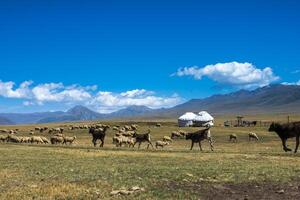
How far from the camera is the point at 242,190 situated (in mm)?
19547

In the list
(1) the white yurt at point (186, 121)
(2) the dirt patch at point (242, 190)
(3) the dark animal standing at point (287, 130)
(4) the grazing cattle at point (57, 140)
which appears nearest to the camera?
(2) the dirt patch at point (242, 190)

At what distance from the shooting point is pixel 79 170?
25219mm

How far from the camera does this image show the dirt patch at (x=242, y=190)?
729 inches

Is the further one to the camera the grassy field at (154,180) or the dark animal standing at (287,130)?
the dark animal standing at (287,130)

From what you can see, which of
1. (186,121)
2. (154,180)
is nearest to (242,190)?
(154,180)

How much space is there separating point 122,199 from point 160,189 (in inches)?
84.8

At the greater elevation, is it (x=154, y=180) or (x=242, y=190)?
(x=154, y=180)

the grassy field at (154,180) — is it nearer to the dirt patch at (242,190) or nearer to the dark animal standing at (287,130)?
the dirt patch at (242,190)

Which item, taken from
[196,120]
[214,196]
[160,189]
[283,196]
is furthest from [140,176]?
[196,120]

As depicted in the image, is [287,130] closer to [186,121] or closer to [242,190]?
[242,190]

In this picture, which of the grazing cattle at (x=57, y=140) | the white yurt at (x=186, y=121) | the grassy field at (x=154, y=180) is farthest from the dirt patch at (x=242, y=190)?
the white yurt at (x=186, y=121)

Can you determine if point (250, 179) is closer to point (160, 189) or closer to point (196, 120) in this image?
point (160, 189)

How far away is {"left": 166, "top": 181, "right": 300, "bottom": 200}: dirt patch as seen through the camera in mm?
18505

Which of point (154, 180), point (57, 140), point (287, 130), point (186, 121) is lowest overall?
point (154, 180)
